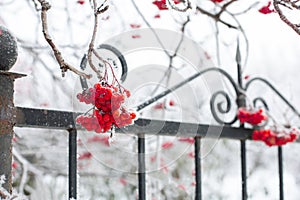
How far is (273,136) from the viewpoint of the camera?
5.64 feet

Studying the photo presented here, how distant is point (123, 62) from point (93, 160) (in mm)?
1782

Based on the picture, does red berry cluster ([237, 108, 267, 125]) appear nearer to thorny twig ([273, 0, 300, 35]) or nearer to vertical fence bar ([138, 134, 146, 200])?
vertical fence bar ([138, 134, 146, 200])

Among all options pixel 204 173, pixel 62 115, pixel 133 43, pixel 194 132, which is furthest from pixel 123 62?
pixel 204 173

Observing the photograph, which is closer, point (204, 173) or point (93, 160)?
point (93, 160)

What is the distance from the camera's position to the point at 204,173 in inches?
139

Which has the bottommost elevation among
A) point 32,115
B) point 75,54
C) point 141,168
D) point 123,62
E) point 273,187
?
point 273,187

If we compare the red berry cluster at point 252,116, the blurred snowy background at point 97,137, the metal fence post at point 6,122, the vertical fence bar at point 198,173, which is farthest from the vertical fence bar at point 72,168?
the blurred snowy background at point 97,137

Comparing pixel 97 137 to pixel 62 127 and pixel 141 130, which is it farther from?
pixel 62 127

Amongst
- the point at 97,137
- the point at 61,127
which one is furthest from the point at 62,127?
the point at 97,137

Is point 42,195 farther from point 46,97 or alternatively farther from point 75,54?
point 75,54

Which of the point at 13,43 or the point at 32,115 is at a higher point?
the point at 13,43

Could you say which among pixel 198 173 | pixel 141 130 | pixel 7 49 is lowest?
pixel 198 173

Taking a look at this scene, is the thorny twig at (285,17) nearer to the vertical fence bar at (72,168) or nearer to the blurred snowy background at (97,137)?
the vertical fence bar at (72,168)

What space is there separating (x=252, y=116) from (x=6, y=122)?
880 mm
